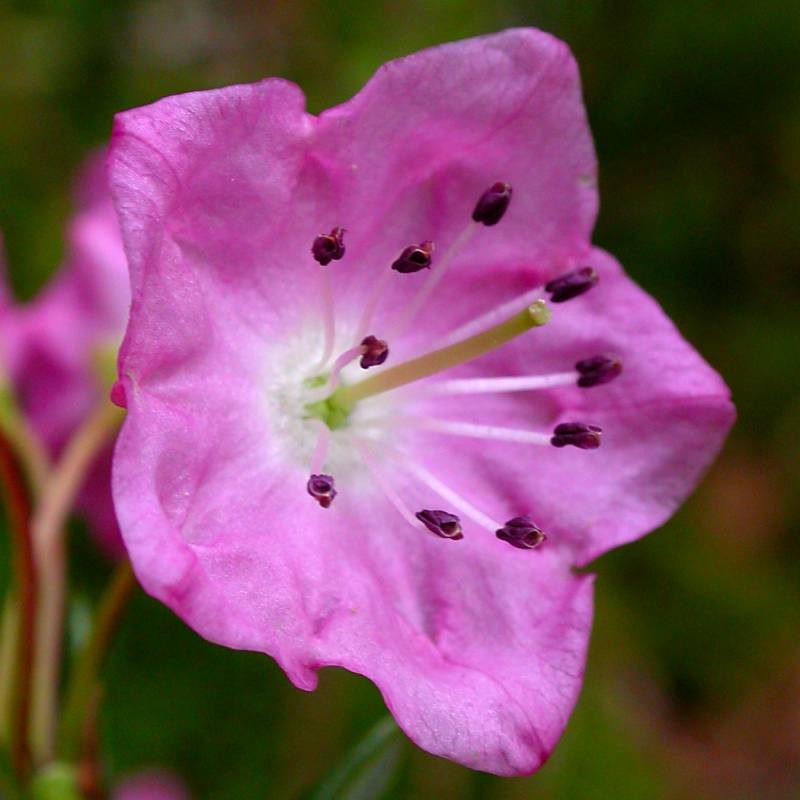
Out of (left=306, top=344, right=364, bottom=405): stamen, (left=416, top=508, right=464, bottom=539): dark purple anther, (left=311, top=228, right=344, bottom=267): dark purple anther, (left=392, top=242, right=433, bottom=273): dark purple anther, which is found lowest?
(left=416, top=508, right=464, bottom=539): dark purple anther

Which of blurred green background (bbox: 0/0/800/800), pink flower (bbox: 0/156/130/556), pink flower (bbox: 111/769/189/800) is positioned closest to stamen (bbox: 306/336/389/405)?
pink flower (bbox: 0/156/130/556)

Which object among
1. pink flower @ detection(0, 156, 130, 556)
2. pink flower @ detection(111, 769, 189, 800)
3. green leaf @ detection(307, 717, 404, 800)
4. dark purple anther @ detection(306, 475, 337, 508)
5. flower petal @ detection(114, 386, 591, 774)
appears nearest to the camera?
flower petal @ detection(114, 386, 591, 774)

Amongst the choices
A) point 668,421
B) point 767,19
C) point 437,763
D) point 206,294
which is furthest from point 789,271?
point 206,294

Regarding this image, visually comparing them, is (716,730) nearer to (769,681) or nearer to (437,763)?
(769,681)

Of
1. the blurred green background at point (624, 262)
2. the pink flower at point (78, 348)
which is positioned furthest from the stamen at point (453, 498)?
the blurred green background at point (624, 262)

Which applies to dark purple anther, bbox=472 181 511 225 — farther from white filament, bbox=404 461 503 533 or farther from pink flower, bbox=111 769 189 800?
pink flower, bbox=111 769 189 800

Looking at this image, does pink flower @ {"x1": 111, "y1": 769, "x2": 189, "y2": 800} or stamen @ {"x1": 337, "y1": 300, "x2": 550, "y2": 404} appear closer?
stamen @ {"x1": 337, "y1": 300, "x2": 550, "y2": 404}

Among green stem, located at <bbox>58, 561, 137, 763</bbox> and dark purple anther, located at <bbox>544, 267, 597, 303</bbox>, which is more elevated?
dark purple anther, located at <bbox>544, 267, 597, 303</bbox>
